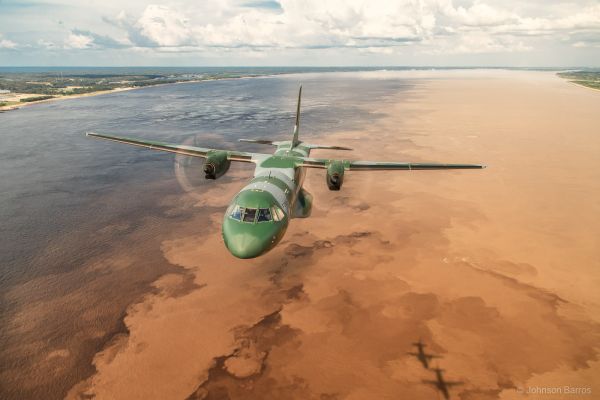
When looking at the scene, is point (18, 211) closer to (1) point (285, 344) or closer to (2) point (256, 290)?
(2) point (256, 290)

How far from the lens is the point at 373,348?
15.5m

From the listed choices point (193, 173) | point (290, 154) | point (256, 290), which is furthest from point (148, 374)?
point (193, 173)

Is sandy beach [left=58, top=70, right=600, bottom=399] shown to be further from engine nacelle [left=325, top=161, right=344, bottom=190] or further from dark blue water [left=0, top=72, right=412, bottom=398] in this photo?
engine nacelle [left=325, top=161, right=344, bottom=190]

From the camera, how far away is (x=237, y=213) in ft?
59.5

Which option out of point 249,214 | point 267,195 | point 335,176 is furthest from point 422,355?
point 335,176

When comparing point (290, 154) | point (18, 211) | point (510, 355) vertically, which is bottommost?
point (510, 355)

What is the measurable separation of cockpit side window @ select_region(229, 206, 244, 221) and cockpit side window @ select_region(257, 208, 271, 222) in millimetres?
1019

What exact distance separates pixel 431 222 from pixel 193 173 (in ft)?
96.9

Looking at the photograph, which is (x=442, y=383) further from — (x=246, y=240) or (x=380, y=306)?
(x=246, y=240)

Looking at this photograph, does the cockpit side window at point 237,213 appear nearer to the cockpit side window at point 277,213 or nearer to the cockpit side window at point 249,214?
the cockpit side window at point 249,214

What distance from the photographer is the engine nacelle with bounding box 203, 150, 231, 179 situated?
24.1 meters

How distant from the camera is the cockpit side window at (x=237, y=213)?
18000mm

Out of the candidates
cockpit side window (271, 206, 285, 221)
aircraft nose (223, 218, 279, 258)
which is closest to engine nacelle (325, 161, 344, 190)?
cockpit side window (271, 206, 285, 221)

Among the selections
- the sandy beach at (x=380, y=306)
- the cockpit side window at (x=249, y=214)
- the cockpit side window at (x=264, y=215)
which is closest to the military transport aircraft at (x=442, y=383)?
the sandy beach at (x=380, y=306)
